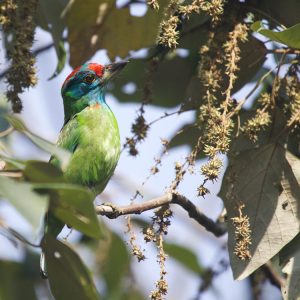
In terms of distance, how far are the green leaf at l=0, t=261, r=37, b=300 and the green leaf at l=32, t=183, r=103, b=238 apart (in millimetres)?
1405

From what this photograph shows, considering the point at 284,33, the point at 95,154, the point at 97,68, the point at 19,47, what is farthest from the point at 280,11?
the point at 97,68

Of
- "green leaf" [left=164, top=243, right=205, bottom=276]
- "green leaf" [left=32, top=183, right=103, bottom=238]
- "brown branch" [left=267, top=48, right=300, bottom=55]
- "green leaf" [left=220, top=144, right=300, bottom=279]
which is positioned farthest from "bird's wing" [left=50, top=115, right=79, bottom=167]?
"green leaf" [left=32, top=183, right=103, bottom=238]

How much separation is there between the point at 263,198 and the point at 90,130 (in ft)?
4.53

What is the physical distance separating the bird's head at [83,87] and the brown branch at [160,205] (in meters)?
1.42

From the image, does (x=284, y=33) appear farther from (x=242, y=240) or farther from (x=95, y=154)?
(x=95, y=154)

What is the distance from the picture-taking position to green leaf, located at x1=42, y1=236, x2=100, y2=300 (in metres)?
2.13

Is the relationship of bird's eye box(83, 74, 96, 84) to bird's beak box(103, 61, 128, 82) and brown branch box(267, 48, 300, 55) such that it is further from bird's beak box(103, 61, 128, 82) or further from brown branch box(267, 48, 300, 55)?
brown branch box(267, 48, 300, 55)

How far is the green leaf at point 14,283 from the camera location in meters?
3.23

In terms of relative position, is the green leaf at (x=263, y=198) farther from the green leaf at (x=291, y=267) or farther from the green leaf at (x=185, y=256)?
the green leaf at (x=185, y=256)

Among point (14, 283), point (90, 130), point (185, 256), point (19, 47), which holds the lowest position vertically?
point (14, 283)

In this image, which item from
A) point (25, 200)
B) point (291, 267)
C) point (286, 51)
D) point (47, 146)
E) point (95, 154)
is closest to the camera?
point (25, 200)

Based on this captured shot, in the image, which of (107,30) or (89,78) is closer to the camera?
(107,30)

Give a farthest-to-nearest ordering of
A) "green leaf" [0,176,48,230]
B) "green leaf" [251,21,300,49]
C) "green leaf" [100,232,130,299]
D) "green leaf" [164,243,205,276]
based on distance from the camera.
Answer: "green leaf" [164,243,205,276]
"green leaf" [100,232,130,299]
"green leaf" [251,21,300,49]
"green leaf" [0,176,48,230]

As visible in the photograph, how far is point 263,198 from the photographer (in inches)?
107
